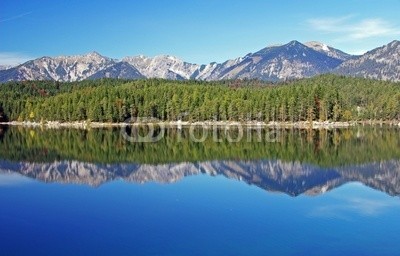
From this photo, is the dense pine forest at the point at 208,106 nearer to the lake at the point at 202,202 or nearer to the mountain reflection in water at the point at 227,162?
the mountain reflection in water at the point at 227,162

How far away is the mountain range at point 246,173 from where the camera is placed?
44.6 m

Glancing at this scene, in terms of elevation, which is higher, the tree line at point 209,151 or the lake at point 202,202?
the lake at point 202,202

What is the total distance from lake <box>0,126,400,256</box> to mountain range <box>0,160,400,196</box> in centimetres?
11

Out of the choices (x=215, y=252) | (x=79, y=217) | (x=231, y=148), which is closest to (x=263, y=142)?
(x=231, y=148)

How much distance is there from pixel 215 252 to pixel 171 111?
133 meters

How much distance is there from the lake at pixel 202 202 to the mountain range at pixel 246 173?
11cm

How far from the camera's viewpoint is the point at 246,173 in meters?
51.3

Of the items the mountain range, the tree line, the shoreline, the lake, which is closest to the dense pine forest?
the shoreline

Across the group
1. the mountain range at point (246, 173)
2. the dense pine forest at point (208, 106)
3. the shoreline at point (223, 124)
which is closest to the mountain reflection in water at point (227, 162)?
the mountain range at point (246, 173)

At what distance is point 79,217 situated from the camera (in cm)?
3191

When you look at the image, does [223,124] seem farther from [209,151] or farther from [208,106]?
[209,151]

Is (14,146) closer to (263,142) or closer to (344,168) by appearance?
(263,142)

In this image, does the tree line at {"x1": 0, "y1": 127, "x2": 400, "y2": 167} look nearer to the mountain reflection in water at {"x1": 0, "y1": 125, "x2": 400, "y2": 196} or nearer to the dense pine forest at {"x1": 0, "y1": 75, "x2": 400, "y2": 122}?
the mountain reflection in water at {"x1": 0, "y1": 125, "x2": 400, "y2": 196}

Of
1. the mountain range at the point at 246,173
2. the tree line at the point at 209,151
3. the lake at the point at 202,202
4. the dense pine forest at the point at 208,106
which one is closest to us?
the lake at the point at 202,202
